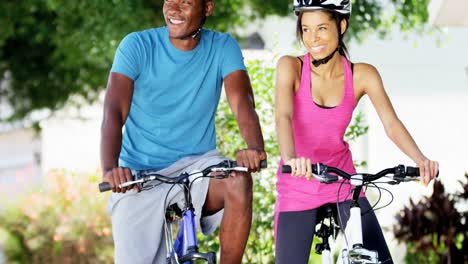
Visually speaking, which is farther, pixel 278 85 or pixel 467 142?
pixel 467 142

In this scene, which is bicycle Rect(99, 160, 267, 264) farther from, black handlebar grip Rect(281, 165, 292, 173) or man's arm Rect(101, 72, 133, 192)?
black handlebar grip Rect(281, 165, 292, 173)

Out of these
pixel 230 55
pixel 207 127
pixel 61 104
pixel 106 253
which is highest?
pixel 61 104

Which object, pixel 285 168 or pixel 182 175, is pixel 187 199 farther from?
pixel 285 168

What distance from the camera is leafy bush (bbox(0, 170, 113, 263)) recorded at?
39.3ft

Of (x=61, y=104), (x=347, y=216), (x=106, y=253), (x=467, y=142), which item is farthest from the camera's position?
(x=61, y=104)

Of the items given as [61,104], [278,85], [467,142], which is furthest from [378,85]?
[61,104]

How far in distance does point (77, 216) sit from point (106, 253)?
503mm

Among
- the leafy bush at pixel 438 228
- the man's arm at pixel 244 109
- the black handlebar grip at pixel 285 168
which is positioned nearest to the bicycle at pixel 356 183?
the black handlebar grip at pixel 285 168

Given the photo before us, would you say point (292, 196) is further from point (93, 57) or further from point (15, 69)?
point (15, 69)

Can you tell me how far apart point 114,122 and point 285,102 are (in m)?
0.83

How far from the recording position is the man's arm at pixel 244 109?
5.44 meters

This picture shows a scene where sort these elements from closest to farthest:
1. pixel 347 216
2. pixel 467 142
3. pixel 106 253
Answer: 1. pixel 347 216
2. pixel 106 253
3. pixel 467 142

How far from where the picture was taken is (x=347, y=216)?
17.9 feet

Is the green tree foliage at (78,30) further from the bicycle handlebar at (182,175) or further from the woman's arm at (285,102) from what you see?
the bicycle handlebar at (182,175)
